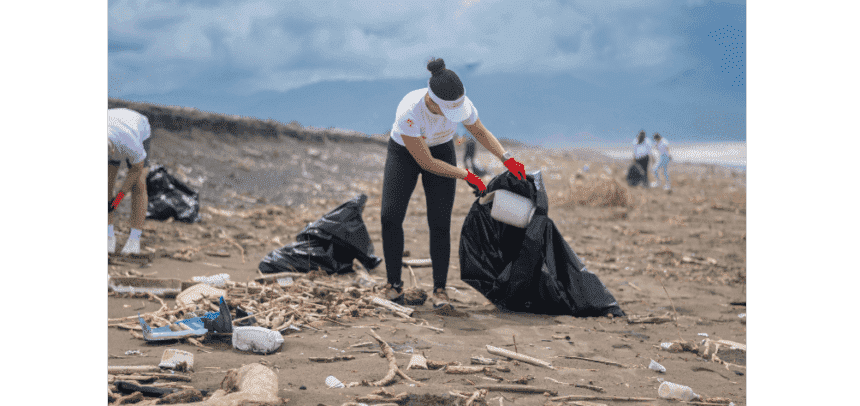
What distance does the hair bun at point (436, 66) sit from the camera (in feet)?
9.80

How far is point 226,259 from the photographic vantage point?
462 cm

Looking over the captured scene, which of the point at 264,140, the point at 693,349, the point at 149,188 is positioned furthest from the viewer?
the point at 264,140

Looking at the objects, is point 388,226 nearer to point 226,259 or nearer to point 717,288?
point 226,259

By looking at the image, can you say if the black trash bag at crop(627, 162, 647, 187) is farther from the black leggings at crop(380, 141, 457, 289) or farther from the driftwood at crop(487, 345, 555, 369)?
the driftwood at crop(487, 345, 555, 369)

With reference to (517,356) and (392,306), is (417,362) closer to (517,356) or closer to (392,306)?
(517,356)

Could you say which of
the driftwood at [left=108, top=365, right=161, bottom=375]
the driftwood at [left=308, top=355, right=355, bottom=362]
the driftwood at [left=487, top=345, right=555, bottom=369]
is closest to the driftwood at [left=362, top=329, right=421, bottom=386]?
the driftwood at [left=308, top=355, right=355, bottom=362]

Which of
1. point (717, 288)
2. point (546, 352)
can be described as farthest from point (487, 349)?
point (717, 288)

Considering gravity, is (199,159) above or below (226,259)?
above

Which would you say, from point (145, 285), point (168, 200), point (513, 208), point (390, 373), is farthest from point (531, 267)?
point (168, 200)

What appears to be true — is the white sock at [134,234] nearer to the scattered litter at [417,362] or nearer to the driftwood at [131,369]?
the driftwood at [131,369]

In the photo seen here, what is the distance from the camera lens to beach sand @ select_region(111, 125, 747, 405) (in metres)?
2.35

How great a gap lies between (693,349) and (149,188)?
5.06 m

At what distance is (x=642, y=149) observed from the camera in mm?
11953

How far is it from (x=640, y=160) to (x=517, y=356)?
10487mm
